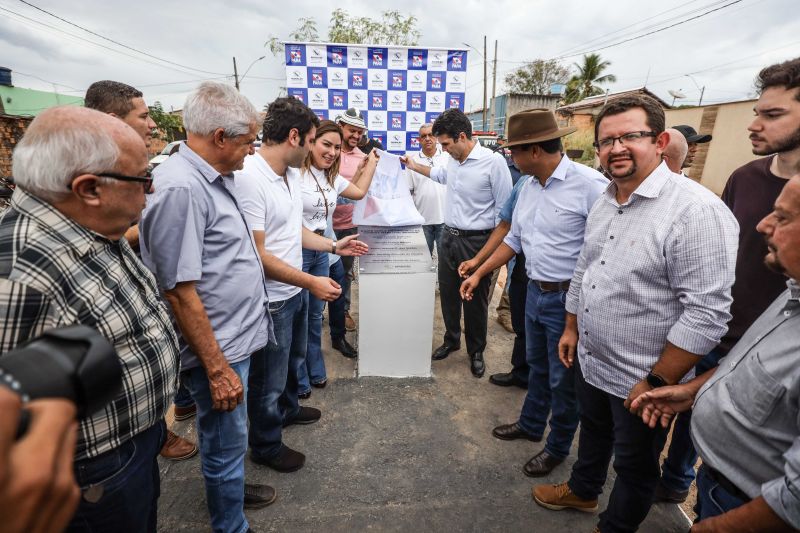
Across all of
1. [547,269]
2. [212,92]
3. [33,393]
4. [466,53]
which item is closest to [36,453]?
[33,393]

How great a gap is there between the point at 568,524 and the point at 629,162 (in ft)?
5.66

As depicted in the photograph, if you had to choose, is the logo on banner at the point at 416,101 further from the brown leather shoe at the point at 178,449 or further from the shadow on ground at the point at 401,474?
the brown leather shoe at the point at 178,449

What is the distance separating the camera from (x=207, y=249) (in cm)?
148

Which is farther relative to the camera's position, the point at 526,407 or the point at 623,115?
the point at 526,407

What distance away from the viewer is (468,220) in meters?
3.29

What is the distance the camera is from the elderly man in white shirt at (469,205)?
321 centimetres

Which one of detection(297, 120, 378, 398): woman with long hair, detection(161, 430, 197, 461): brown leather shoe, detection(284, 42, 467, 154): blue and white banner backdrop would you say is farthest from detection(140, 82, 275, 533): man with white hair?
detection(284, 42, 467, 154): blue and white banner backdrop

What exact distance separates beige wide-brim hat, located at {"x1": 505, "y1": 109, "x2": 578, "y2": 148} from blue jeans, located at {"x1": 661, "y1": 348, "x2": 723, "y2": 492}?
55.0 inches

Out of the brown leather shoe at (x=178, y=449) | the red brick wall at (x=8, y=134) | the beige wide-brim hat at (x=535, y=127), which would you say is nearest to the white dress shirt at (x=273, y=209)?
the brown leather shoe at (x=178, y=449)

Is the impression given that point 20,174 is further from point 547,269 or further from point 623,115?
point 547,269

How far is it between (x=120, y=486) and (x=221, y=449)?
21.2 inches

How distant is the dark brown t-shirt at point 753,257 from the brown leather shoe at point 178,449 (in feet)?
9.56

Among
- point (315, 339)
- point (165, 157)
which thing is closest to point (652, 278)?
point (315, 339)

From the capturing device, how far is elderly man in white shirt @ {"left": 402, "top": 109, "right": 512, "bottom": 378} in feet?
10.5
